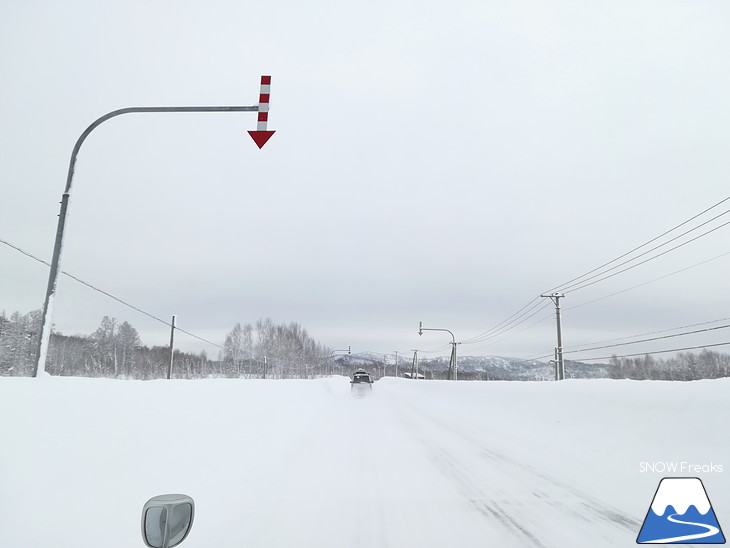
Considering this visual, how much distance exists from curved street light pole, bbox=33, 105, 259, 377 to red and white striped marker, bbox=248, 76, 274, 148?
0.13 metres

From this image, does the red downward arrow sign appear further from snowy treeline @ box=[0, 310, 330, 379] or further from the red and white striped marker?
snowy treeline @ box=[0, 310, 330, 379]

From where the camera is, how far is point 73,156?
7.82 m

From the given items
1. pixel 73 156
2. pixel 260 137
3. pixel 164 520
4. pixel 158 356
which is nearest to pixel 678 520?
pixel 164 520

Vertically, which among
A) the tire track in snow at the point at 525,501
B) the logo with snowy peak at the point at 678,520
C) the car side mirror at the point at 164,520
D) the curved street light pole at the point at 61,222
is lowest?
the tire track in snow at the point at 525,501

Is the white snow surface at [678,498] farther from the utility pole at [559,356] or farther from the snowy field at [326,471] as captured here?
the utility pole at [559,356]

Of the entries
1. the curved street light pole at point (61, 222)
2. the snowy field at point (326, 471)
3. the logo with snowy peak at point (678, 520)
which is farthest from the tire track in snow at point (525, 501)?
the curved street light pole at point (61, 222)

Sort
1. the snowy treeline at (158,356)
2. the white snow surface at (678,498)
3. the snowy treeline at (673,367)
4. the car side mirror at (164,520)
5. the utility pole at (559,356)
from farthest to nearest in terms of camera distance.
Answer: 1. the snowy treeline at (158,356)
2. the snowy treeline at (673,367)
3. the utility pole at (559,356)
4. the white snow surface at (678,498)
5. the car side mirror at (164,520)

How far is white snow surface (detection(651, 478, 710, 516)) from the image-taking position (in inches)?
192

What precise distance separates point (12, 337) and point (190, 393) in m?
63.1

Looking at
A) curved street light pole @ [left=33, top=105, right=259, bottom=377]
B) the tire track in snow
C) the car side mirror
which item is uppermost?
curved street light pole @ [left=33, top=105, right=259, bottom=377]

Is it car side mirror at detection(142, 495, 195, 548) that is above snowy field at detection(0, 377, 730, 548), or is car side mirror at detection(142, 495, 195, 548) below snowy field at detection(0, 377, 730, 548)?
above

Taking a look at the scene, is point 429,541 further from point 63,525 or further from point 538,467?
point 538,467

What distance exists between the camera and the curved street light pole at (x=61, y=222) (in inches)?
276

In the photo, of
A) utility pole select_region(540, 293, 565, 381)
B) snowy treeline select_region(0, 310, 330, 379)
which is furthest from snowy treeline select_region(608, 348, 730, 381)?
snowy treeline select_region(0, 310, 330, 379)
